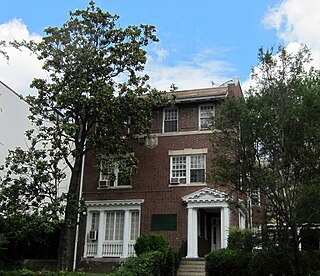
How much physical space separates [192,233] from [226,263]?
485cm

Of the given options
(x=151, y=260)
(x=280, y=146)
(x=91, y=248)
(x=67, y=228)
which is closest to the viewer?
(x=280, y=146)

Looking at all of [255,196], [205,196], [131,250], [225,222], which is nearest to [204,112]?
[205,196]

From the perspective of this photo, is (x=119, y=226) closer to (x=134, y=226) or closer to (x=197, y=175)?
(x=134, y=226)

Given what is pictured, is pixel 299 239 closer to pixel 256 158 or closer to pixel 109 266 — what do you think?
pixel 256 158

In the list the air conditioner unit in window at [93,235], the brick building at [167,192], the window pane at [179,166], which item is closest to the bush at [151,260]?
the brick building at [167,192]

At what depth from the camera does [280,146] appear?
14555 mm

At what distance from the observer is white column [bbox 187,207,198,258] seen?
22936 mm

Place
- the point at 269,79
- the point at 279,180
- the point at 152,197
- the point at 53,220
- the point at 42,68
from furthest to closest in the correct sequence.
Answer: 1. the point at 152,197
2. the point at 42,68
3. the point at 53,220
4. the point at 269,79
5. the point at 279,180

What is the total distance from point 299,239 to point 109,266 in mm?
12466

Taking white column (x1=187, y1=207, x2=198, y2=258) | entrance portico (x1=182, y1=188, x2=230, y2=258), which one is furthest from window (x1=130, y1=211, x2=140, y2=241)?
white column (x1=187, y1=207, x2=198, y2=258)

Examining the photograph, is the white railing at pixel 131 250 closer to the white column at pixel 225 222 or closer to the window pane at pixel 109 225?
the window pane at pixel 109 225

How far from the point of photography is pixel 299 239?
14742 millimetres

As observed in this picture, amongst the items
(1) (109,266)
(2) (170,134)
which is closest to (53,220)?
(1) (109,266)

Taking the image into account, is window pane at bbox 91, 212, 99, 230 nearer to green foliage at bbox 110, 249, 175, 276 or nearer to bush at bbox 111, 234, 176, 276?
bush at bbox 111, 234, 176, 276
